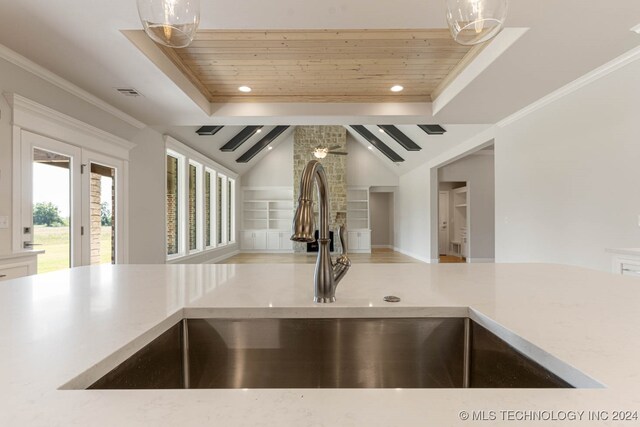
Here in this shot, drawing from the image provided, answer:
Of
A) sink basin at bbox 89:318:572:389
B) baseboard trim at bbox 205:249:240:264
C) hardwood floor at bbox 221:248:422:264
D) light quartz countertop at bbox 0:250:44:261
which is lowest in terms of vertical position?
hardwood floor at bbox 221:248:422:264

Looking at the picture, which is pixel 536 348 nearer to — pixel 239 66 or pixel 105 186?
pixel 239 66

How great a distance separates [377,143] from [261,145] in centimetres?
337

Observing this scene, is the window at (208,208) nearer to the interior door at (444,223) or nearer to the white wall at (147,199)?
the white wall at (147,199)

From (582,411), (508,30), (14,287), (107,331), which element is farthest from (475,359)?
(508,30)

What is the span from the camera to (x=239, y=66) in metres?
3.69

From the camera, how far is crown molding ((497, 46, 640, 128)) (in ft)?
9.26

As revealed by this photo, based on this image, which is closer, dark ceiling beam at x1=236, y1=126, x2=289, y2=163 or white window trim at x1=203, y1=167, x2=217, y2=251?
white window trim at x1=203, y1=167, x2=217, y2=251

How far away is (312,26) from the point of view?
2.43 m

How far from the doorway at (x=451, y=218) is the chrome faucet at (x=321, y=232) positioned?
9.60 meters

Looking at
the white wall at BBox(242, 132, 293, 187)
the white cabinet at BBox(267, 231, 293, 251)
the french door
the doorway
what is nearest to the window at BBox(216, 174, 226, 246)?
the white wall at BBox(242, 132, 293, 187)

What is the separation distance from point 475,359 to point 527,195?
4283mm

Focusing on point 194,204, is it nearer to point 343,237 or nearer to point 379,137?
point 379,137

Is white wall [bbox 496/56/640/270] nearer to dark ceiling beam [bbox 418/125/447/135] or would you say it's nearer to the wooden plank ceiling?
the wooden plank ceiling

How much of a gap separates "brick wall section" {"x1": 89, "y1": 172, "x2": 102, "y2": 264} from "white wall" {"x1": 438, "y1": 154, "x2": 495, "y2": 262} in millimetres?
7646
